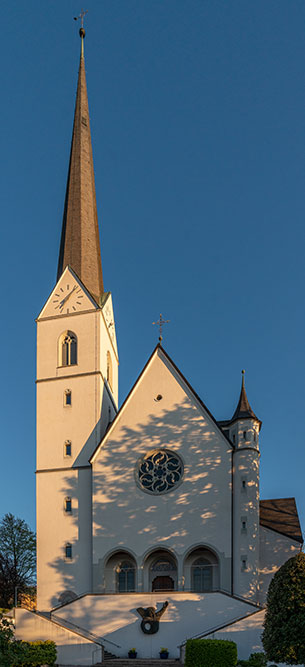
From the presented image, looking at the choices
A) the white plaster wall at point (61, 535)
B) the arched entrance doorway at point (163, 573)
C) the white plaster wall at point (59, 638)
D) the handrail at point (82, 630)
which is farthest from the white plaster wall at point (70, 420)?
the white plaster wall at point (59, 638)

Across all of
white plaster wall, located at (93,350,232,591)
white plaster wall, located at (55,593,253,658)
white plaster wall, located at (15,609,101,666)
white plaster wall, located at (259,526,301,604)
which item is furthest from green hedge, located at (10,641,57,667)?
white plaster wall, located at (259,526,301,604)

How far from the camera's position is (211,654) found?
27281mm

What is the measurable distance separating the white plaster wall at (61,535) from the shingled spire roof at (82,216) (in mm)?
12174

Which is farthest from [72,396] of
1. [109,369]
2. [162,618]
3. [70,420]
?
[162,618]

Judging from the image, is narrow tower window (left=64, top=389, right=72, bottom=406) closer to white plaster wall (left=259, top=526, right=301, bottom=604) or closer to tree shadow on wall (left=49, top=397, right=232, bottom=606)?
tree shadow on wall (left=49, top=397, right=232, bottom=606)

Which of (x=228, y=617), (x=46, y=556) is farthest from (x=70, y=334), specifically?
(x=228, y=617)

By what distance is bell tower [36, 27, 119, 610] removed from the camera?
1507 inches

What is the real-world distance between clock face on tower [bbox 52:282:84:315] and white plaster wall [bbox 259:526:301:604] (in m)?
17.5

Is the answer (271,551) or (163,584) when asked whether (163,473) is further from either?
(271,551)

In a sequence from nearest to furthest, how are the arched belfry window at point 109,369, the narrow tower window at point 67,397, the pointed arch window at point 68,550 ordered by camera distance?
the pointed arch window at point 68,550 < the narrow tower window at point 67,397 < the arched belfry window at point 109,369

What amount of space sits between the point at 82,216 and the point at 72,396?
13264 mm

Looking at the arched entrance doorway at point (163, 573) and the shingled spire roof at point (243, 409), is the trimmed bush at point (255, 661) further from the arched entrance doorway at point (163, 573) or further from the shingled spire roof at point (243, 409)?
the shingled spire roof at point (243, 409)

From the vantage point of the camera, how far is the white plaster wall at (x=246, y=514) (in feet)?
Answer: 113

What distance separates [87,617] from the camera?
34.2 m
